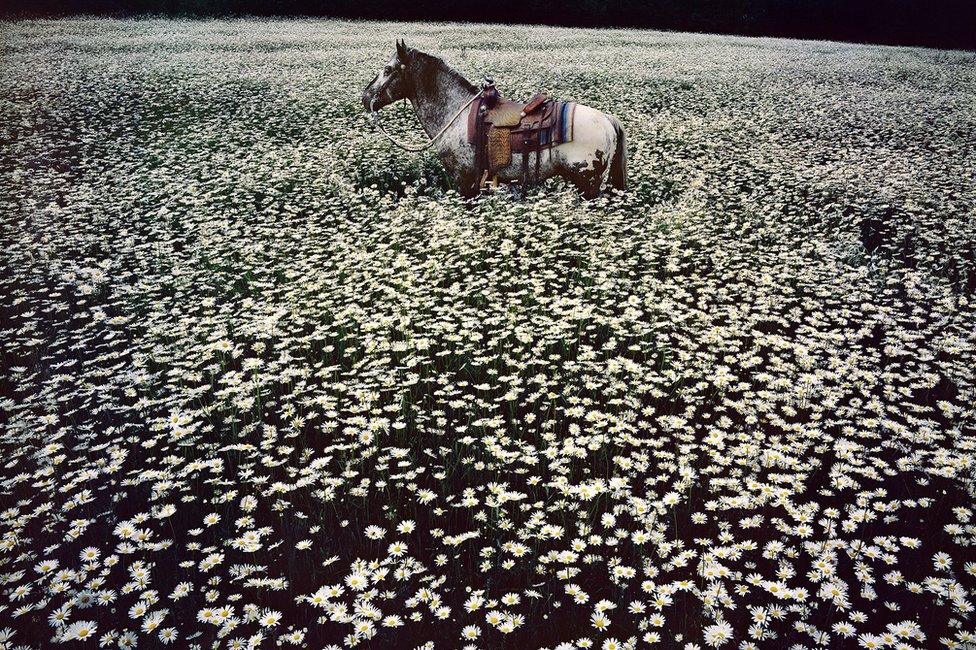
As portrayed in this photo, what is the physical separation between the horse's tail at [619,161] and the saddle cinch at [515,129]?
2.72ft

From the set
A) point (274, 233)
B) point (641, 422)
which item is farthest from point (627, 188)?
point (641, 422)

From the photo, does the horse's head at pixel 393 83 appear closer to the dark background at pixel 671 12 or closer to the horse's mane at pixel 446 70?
the horse's mane at pixel 446 70

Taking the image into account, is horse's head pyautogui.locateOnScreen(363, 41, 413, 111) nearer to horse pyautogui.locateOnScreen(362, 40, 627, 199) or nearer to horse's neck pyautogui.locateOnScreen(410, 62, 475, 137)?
horse pyautogui.locateOnScreen(362, 40, 627, 199)

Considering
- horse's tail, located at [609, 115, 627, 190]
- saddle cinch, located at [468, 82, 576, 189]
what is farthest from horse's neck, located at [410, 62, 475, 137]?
horse's tail, located at [609, 115, 627, 190]

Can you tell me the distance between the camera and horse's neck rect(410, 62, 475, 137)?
10969mm

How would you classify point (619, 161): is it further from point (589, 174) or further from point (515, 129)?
point (515, 129)

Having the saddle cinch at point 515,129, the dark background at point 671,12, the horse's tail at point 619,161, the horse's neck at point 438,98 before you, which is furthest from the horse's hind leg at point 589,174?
the dark background at point 671,12

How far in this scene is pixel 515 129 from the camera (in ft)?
33.6

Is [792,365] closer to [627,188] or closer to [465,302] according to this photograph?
[465,302]

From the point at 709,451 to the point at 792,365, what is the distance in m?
1.93

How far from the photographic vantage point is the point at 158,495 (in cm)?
475

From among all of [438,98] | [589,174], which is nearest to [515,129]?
[589,174]

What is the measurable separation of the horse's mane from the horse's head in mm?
209

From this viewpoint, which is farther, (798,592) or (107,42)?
(107,42)
